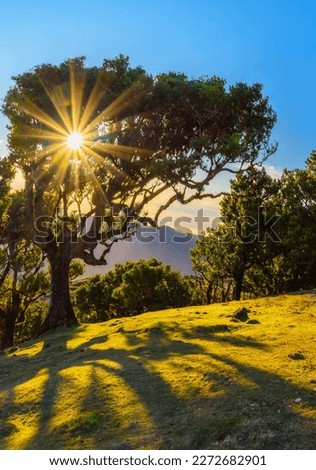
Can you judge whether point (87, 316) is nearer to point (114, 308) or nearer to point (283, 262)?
point (114, 308)

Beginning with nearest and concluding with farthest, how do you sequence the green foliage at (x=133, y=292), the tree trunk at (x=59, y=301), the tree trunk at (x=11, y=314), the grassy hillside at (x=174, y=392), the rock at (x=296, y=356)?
the grassy hillside at (x=174, y=392) → the rock at (x=296, y=356) → the tree trunk at (x=59, y=301) → the tree trunk at (x=11, y=314) → the green foliage at (x=133, y=292)

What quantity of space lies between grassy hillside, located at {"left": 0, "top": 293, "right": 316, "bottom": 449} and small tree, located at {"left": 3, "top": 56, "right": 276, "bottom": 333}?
594 inches

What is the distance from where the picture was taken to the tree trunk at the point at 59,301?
121 ft

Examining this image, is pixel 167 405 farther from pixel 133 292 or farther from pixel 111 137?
pixel 133 292

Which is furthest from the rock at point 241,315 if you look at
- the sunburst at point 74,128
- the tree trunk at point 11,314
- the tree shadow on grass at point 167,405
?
the tree trunk at point 11,314

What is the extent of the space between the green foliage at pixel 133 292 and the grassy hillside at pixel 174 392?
42.3 metres

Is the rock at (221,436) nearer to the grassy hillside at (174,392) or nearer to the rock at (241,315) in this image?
the grassy hillside at (174,392)

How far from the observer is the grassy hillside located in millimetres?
10477

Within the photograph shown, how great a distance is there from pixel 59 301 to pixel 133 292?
29297 millimetres

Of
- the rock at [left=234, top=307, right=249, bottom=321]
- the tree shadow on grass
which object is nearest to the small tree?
the rock at [left=234, top=307, right=249, bottom=321]

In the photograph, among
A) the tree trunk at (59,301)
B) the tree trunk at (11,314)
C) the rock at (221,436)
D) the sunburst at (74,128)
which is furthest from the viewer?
the tree trunk at (11,314)

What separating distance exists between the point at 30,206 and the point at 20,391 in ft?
72.3

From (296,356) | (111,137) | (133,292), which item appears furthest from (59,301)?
(133,292)

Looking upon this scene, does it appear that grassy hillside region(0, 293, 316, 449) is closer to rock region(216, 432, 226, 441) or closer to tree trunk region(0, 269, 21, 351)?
rock region(216, 432, 226, 441)
